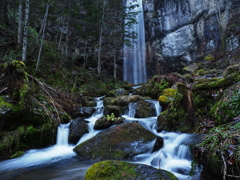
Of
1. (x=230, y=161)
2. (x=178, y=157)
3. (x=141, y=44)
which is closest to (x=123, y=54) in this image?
(x=141, y=44)

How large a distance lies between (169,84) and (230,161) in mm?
7807

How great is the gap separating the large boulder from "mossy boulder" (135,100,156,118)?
2556 mm

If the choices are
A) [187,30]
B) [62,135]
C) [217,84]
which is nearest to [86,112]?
[62,135]

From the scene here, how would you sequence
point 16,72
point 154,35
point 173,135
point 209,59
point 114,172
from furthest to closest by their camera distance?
point 154,35 → point 209,59 → point 16,72 → point 173,135 → point 114,172

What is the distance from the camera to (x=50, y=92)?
6480 mm

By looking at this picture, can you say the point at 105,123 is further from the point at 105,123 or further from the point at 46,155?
the point at 46,155

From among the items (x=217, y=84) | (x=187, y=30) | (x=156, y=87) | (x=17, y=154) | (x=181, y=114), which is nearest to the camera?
(x=17, y=154)

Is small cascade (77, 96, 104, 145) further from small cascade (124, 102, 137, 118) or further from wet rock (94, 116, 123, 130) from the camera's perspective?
small cascade (124, 102, 137, 118)

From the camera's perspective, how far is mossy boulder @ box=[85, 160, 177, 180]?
2.35 meters

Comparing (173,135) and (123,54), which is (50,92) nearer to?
(173,135)

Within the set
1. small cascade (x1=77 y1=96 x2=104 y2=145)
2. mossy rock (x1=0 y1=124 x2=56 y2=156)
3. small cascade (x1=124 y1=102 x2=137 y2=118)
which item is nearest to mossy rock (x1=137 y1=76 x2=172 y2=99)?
small cascade (x1=124 y1=102 x2=137 y2=118)

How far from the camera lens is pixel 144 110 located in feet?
24.1

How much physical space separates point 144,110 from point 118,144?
10.4 feet

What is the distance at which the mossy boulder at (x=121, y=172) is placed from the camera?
2.35 m
